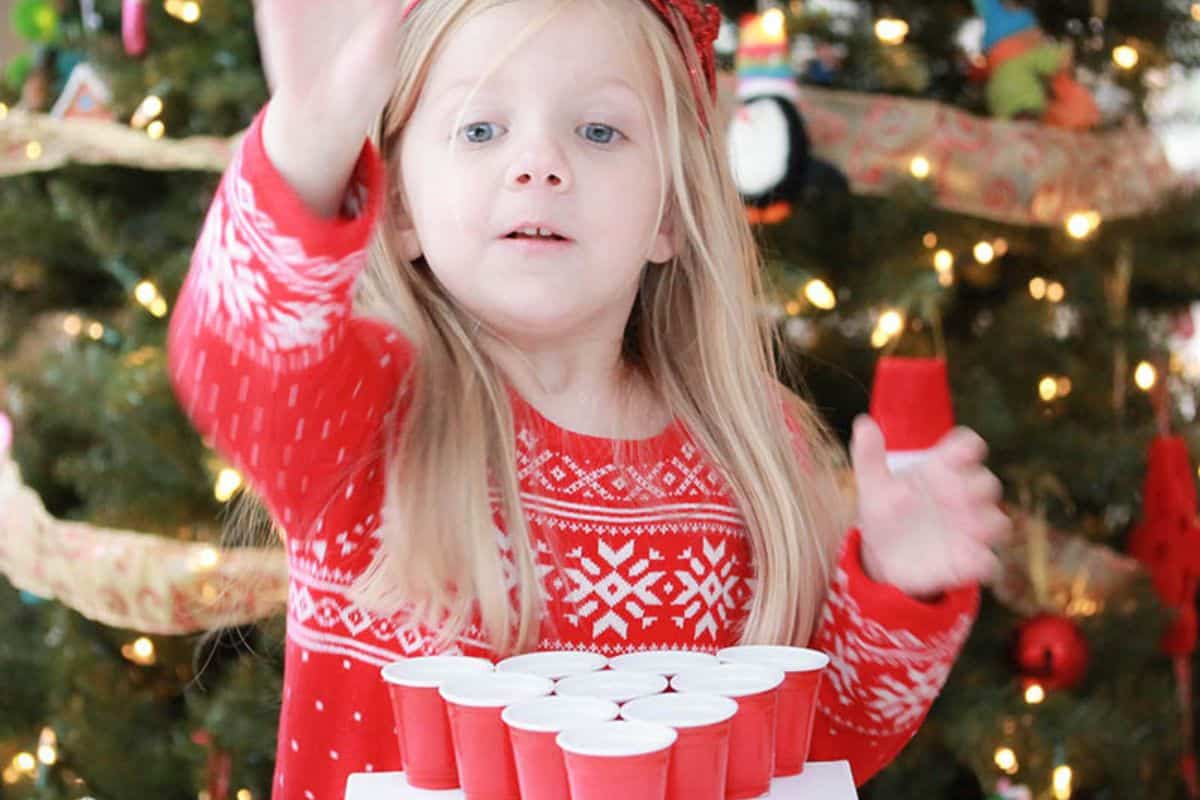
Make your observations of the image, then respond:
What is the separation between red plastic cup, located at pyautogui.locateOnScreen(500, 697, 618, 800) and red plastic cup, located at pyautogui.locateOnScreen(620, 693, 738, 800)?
0.08 ft

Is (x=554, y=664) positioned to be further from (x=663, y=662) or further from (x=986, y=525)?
(x=986, y=525)

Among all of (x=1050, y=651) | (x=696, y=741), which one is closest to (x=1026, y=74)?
(x=1050, y=651)

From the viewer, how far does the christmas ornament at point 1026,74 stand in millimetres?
2008

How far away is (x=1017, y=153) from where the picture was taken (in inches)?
77.9

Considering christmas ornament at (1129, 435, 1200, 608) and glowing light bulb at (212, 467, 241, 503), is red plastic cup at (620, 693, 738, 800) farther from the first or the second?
christmas ornament at (1129, 435, 1200, 608)

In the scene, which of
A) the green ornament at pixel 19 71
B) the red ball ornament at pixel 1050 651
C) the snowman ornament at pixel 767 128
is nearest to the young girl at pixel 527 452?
the snowman ornament at pixel 767 128

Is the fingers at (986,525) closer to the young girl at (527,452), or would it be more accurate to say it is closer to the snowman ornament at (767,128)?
the young girl at (527,452)

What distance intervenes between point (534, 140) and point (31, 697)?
163cm

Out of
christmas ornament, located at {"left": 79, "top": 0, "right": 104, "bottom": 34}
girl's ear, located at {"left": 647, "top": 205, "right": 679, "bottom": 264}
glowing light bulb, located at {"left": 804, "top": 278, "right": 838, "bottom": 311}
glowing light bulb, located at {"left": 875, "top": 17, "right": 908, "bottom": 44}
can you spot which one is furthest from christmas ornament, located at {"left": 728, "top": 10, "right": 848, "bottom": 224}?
christmas ornament, located at {"left": 79, "top": 0, "right": 104, "bottom": 34}

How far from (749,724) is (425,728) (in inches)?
6.3

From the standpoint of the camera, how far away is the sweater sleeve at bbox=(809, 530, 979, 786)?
90cm

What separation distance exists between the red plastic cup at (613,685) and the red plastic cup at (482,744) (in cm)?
3

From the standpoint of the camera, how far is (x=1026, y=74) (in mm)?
2008

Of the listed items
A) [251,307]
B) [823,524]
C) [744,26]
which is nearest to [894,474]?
[823,524]
